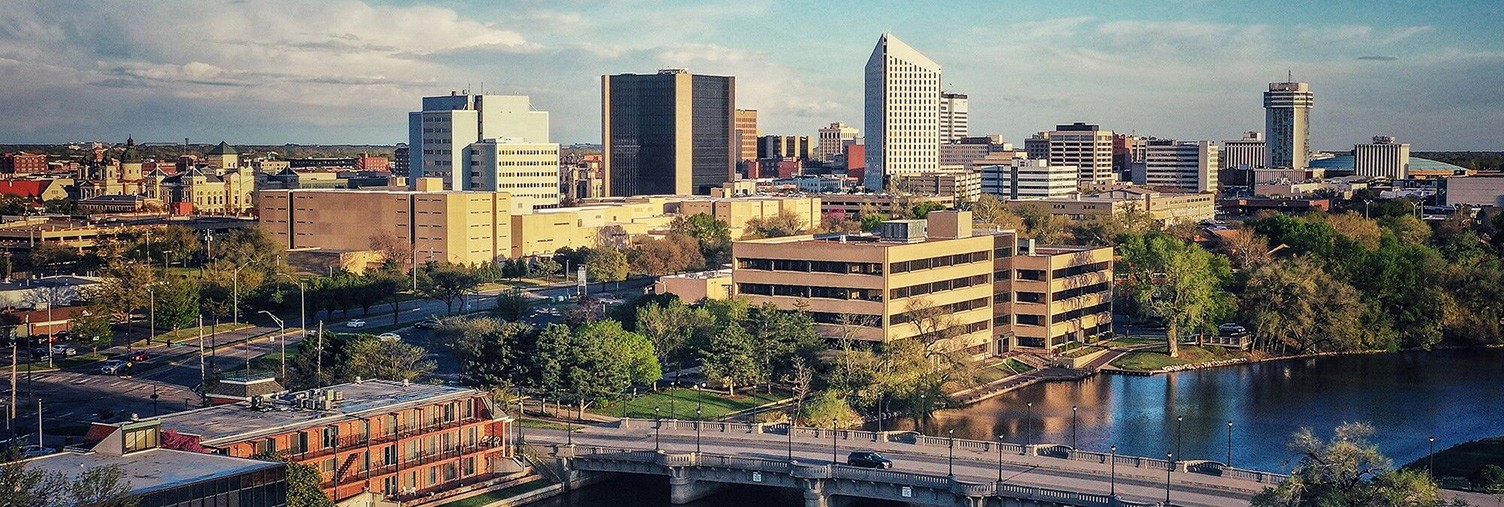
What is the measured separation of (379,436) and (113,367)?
1258 inches

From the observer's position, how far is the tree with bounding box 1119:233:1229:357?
9238 centimetres

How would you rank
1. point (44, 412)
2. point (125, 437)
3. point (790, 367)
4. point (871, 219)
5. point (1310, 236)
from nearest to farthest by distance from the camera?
point (125, 437) → point (44, 412) → point (790, 367) → point (1310, 236) → point (871, 219)

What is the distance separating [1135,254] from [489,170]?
3262 inches

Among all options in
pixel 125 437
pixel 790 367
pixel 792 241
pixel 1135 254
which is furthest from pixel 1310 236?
pixel 125 437

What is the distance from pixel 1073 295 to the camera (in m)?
95.2

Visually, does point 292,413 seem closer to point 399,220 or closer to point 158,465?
point 158,465

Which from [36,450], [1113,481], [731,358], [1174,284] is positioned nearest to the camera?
[1113,481]

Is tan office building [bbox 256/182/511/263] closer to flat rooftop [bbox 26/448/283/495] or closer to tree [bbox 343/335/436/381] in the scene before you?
tree [bbox 343/335/436/381]

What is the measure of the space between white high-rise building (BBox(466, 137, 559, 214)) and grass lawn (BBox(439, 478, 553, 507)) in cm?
10598

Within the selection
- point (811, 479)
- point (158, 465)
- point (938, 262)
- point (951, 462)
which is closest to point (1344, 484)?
point (951, 462)

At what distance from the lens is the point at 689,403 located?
70875 millimetres

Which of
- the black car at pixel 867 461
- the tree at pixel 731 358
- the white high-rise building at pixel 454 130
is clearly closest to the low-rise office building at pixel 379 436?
the black car at pixel 867 461

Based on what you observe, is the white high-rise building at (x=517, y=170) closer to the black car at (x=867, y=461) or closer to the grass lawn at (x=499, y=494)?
the grass lawn at (x=499, y=494)

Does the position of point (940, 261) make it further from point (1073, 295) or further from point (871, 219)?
point (871, 219)
